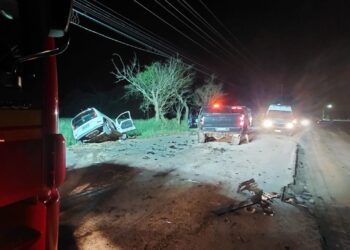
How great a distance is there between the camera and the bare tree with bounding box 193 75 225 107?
37.8m

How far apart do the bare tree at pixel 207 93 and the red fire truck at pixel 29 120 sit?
35.1 m

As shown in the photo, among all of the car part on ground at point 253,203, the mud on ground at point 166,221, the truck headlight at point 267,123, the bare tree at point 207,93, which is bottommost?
the mud on ground at point 166,221

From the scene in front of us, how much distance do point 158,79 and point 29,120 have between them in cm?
2652

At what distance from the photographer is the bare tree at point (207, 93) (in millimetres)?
37844

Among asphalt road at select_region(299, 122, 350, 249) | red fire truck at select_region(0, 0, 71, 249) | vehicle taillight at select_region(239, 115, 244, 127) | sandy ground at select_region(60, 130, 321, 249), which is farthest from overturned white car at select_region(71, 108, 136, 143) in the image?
red fire truck at select_region(0, 0, 71, 249)

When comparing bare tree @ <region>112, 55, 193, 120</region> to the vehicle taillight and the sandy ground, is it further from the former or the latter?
the sandy ground

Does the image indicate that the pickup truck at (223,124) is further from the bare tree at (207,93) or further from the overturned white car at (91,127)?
the bare tree at (207,93)

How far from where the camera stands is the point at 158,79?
28.8m

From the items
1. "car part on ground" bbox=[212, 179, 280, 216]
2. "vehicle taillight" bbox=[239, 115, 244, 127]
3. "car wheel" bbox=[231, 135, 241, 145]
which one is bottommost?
"car part on ground" bbox=[212, 179, 280, 216]

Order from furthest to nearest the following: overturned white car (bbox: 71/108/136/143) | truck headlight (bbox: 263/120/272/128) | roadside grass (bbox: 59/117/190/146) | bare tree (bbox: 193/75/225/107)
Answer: bare tree (bbox: 193/75/225/107) → truck headlight (bbox: 263/120/272/128) → roadside grass (bbox: 59/117/190/146) → overturned white car (bbox: 71/108/136/143)

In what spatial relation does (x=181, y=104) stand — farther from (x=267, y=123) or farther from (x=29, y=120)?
(x=29, y=120)

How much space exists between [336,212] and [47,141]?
6618 mm

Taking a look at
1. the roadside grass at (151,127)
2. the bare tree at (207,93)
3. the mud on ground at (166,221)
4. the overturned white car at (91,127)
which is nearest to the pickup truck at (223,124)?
the overturned white car at (91,127)

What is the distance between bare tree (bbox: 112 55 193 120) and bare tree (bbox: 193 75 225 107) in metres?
6.46
